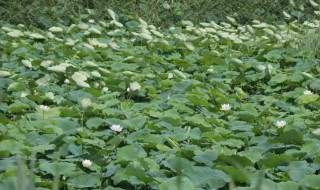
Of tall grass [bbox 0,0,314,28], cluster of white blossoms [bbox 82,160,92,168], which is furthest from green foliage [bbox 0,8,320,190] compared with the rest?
tall grass [bbox 0,0,314,28]

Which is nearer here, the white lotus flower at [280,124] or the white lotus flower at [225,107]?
the white lotus flower at [280,124]

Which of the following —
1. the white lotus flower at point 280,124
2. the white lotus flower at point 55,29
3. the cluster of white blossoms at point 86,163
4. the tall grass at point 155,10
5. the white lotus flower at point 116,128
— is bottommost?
the tall grass at point 155,10

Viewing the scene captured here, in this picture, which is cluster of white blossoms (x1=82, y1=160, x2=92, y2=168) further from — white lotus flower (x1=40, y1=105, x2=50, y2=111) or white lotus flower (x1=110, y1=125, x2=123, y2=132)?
white lotus flower (x1=40, y1=105, x2=50, y2=111)

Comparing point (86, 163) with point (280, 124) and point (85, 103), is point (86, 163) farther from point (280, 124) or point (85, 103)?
point (280, 124)

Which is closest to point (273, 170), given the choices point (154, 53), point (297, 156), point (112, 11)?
point (297, 156)

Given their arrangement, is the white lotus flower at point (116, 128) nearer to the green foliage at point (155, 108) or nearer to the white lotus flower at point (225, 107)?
the green foliage at point (155, 108)

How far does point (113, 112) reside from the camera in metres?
3.46

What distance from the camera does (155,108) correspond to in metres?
3.69

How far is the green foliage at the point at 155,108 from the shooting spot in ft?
8.54

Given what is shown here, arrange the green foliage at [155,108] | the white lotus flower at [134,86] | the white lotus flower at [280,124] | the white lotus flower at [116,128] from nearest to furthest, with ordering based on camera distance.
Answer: the green foliage at [155,108] → the white lotus flower at [116,128] → the white lotus flower at [280,124] → the white lotus flower at [134,86]

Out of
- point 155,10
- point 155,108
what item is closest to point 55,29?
point 155,10

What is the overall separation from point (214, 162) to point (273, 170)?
0.26 meters

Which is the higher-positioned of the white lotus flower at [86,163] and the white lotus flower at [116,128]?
the white lotus flower at [86,163]

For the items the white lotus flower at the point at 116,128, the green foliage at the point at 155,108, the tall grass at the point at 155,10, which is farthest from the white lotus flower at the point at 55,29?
the white lotus flower at the point at 116,128
